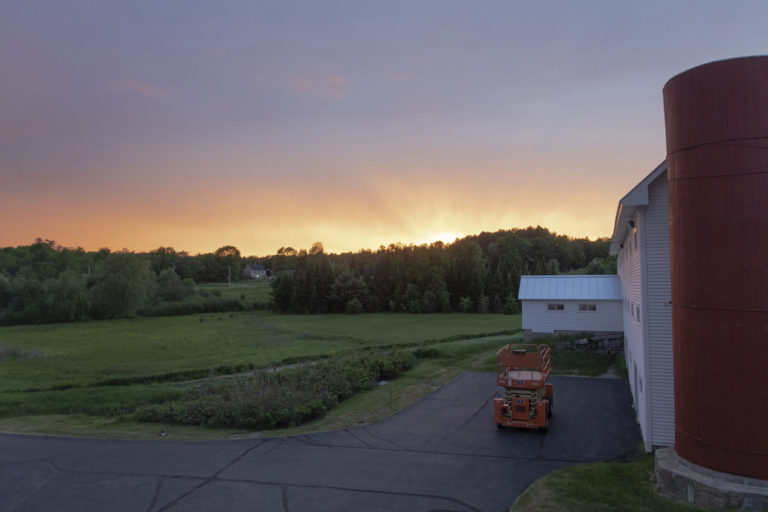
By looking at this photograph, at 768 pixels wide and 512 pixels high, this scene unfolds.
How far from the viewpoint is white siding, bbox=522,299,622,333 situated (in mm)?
29312

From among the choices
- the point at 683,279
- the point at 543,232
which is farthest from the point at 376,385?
the point at 543,232

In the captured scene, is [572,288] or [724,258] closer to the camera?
[724,258]

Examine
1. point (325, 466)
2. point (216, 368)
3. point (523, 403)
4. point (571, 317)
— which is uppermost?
point (571, 317)

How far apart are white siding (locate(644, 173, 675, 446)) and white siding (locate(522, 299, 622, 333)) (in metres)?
18.8

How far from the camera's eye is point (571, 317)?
30.3 meters

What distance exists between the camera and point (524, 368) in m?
16.2

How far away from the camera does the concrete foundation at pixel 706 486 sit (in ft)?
27.3

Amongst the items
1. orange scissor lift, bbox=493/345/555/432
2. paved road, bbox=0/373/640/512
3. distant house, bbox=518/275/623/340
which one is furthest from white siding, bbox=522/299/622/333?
orange scissor lift, bbox=493/345/555/432

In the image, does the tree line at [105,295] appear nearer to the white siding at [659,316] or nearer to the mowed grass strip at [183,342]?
the mowed grass strip at [183,342]

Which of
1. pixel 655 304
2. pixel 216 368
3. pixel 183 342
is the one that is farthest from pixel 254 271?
pixel 655 304

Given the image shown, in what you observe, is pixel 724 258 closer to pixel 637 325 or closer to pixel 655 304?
pixel 655 304

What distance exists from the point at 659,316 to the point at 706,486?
4.06 metres

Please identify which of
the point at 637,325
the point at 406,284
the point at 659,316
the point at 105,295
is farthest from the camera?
the point at 406,284

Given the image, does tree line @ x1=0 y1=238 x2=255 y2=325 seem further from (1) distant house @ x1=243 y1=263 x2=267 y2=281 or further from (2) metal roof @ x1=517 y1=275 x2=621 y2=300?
(1) distant house @ x1=243 y1=263 x2=267 y2=281
